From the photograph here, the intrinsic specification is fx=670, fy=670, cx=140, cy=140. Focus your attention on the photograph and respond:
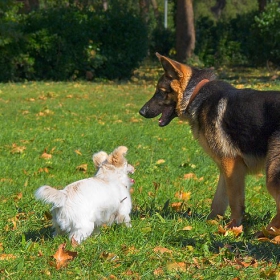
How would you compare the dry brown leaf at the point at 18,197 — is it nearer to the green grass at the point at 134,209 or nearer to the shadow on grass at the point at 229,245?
the green grass at the point at 134,209

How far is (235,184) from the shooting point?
629cm

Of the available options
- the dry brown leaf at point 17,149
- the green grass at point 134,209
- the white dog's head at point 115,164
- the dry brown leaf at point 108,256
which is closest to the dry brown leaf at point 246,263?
the green grass at point 134,209

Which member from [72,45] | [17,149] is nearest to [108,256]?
[17,149]

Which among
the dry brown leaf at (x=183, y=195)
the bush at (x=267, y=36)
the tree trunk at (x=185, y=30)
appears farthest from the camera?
the tree trunk at (x=185, y=30)

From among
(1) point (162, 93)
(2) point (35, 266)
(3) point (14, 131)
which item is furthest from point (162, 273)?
(3) point (14, 131)

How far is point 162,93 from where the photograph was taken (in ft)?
22.8

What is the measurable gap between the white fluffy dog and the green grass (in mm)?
120

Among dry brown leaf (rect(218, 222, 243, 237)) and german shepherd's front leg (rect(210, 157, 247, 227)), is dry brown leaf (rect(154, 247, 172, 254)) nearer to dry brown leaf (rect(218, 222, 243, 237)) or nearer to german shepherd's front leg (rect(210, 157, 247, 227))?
dry brown leaf (rect(218, 222, 243, 237))

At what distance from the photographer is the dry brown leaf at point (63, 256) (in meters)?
4.75

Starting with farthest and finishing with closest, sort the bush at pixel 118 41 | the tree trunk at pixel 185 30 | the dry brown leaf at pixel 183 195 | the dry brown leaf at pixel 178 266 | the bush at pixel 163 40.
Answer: the bush at pixel 163 40 → the tree trunk at pixel 185 30 → the bush at pixel 118 41 → the dry brown leaf at pixel 183 195 → the dry brown leaf at pixel 178 266

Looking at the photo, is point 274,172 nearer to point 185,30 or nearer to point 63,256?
point 63,256

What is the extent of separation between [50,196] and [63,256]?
47 centimetres

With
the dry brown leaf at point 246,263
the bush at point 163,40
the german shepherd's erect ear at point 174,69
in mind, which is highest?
the german shepherd's erect ear at point 174,69

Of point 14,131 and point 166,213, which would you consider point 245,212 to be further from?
point 14,131
